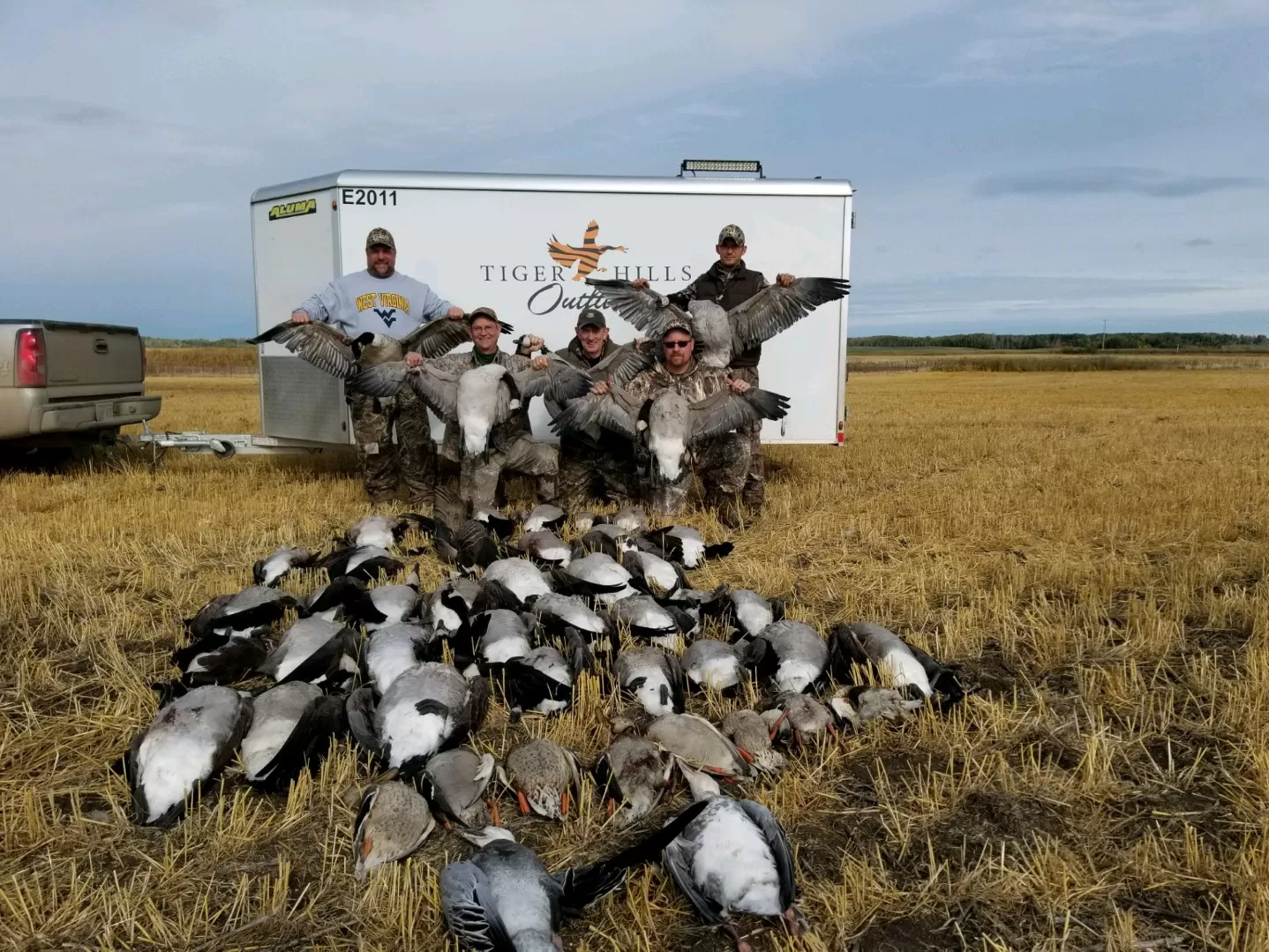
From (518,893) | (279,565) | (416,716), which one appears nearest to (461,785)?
(416,716)

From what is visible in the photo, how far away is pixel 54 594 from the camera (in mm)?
5793

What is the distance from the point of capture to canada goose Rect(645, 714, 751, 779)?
135 inches

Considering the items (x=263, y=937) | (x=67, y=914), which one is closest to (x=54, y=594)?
(x=67, y=914)

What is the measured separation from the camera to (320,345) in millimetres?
7836

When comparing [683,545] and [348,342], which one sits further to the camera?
[348,342]

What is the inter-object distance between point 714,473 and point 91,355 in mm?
6648

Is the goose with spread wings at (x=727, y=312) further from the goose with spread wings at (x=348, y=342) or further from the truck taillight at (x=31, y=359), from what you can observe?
the truck taillight at (x=31, y=359)

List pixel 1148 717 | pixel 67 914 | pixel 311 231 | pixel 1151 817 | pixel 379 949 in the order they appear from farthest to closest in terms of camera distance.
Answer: pixel 311 231
pixel 1148 717
pixel 1151 817
pixel 67 914
pixel 379 949

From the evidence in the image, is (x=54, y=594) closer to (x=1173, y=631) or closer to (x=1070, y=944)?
(x=1070, y=944)

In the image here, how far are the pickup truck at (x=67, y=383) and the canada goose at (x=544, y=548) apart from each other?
18.7 feet

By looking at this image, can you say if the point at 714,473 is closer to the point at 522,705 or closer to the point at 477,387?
the point at 477,387

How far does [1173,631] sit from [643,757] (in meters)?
3.26

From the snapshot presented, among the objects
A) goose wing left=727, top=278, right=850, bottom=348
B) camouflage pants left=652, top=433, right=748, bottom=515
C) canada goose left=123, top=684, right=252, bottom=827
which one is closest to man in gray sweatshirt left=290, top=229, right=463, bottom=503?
camouflage pants left=652, top=433, right=748, bottom=515

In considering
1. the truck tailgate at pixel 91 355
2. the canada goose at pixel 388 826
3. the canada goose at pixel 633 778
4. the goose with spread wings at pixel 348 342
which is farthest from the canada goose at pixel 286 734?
the truck tailgate at pixel 91 355
